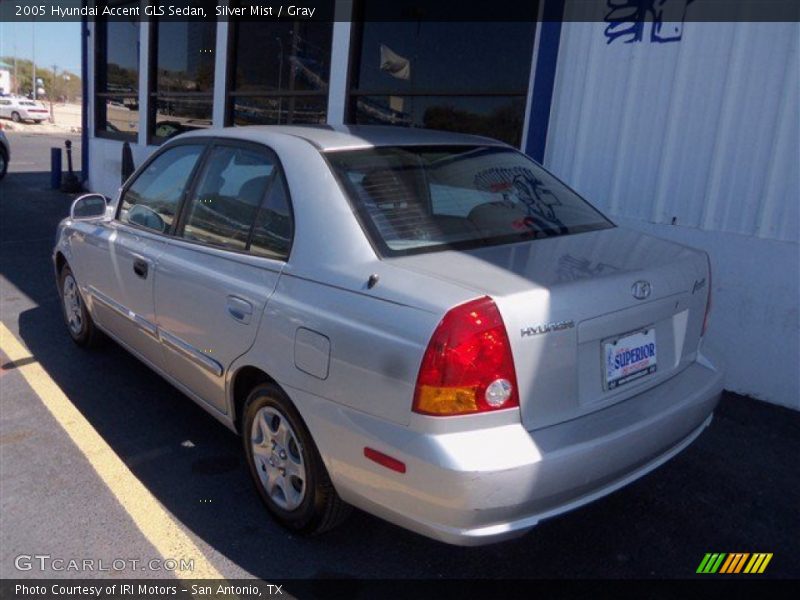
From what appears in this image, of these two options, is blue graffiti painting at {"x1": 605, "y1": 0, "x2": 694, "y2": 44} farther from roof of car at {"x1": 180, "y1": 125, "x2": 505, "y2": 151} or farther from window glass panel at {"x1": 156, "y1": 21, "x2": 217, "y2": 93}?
window glass panel at {"x1": 156, "y1": 21, "x2": 217, "y2": 93}

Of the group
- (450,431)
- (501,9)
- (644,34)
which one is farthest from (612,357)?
(501,9)

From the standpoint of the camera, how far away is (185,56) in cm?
1110

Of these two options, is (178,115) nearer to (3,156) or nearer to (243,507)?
(3,156)

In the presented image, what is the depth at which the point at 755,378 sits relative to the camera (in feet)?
14.6

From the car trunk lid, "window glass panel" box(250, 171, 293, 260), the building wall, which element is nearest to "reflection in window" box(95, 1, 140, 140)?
the building wall

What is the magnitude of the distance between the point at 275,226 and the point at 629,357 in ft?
4.88

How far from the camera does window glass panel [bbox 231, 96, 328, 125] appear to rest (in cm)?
836

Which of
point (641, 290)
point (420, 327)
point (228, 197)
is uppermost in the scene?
point (228, 197)

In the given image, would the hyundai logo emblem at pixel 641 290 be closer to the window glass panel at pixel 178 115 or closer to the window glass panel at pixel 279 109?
the window glass panel at pixel 279 109

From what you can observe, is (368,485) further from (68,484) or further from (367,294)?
(68,484)

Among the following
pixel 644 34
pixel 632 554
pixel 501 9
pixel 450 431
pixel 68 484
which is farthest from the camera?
pixel 501 9

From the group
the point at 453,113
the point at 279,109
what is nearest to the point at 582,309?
the point at 453,113

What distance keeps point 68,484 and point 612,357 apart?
8.37 feet

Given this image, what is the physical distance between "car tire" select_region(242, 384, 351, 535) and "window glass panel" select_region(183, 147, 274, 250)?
0.74 metres
